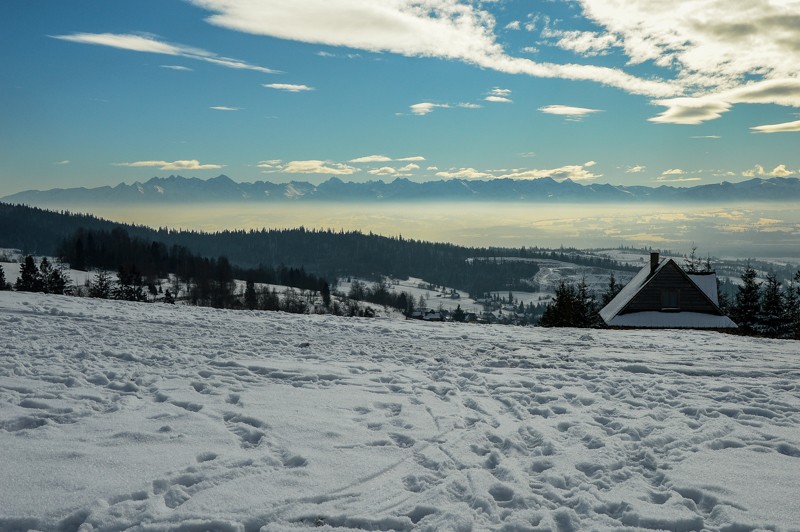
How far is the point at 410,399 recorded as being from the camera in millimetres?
9648

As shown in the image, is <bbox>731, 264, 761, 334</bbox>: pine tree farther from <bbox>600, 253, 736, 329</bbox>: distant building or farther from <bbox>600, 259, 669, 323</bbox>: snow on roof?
<bbox>600, 259, 669, 323</bbox>: snow on roof

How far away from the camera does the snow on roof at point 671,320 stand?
35.7m

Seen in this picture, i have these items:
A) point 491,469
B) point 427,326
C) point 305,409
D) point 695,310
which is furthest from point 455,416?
point 695,310

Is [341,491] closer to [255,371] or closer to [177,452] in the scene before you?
[177,452]

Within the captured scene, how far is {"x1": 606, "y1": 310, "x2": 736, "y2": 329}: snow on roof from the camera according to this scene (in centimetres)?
3572

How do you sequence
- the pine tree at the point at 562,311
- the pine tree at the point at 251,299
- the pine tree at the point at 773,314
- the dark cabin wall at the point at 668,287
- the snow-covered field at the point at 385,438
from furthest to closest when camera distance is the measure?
the pine tree at the point at 251,299 → the pine tree at the point at 773,314 → the pine tree at the point at 562,311 → the dark cabin wall at the point at 668,287 → the snow-covered field at the point at 385,438

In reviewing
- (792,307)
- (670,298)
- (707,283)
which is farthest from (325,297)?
(670,298)

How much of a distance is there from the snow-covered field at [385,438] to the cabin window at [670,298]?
23901 mm

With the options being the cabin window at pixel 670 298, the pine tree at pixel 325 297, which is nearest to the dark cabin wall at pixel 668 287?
the cabin window at pixel 670 298

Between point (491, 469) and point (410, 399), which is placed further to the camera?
point (410, 399)

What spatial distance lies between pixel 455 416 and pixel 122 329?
12460 mm

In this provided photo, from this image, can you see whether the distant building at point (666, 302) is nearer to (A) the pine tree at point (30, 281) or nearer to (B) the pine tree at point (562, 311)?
(B) the pine tree at point (562, 311)

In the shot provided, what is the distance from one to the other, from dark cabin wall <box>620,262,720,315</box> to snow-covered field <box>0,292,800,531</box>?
23374 mm

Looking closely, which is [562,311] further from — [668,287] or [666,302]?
[668,287]
